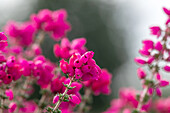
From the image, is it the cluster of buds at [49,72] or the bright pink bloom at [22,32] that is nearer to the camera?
the cluster of buds at [49,72]

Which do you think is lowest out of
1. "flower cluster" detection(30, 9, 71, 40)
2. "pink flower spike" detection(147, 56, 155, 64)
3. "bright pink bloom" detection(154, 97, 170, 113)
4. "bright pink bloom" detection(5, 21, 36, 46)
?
"pink flower spike" detection(147, 56, 155, 64)

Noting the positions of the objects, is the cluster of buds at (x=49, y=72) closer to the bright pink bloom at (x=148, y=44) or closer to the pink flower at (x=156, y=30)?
the bright pink bloom at (x=148, y=44)

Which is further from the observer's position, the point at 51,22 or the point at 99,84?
the point at 51,22

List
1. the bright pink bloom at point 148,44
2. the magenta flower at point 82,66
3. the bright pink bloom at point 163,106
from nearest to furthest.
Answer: the magenta flower at point 82,66, the bright pink bloom at point 148,44, the bright pink bloom at point 163,106

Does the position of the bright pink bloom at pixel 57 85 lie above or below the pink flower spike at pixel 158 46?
below

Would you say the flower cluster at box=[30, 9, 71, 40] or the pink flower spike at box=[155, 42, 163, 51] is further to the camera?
the flower cluster at box=[30, 9, 71, 40]

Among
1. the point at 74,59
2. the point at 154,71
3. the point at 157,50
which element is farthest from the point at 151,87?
the point at 74,59

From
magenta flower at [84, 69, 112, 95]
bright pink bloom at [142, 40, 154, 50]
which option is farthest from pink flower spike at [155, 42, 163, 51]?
magenta flower at [84, 69, 112, 95]

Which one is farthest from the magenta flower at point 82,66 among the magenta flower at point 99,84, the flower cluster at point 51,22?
the flower cluster at point 51,22

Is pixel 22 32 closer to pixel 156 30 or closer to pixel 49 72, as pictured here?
pixel 49 72

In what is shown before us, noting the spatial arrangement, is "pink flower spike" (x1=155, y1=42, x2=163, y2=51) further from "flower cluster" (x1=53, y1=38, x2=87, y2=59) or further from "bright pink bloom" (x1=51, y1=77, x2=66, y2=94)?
"bright pink bloom" (x1=51, y1=77, x2=66, y2=94)

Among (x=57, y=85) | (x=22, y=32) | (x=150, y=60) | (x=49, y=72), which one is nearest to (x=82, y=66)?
(x=57, y=85)

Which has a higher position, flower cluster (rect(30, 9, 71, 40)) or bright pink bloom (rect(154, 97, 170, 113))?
flower cluster (rect(30, 9, 71, 40))

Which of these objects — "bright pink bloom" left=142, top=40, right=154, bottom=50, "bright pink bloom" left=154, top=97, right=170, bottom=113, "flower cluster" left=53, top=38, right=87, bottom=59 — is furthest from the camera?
"bright pink bloom" left=154, top=97, right=170, bottom=113
